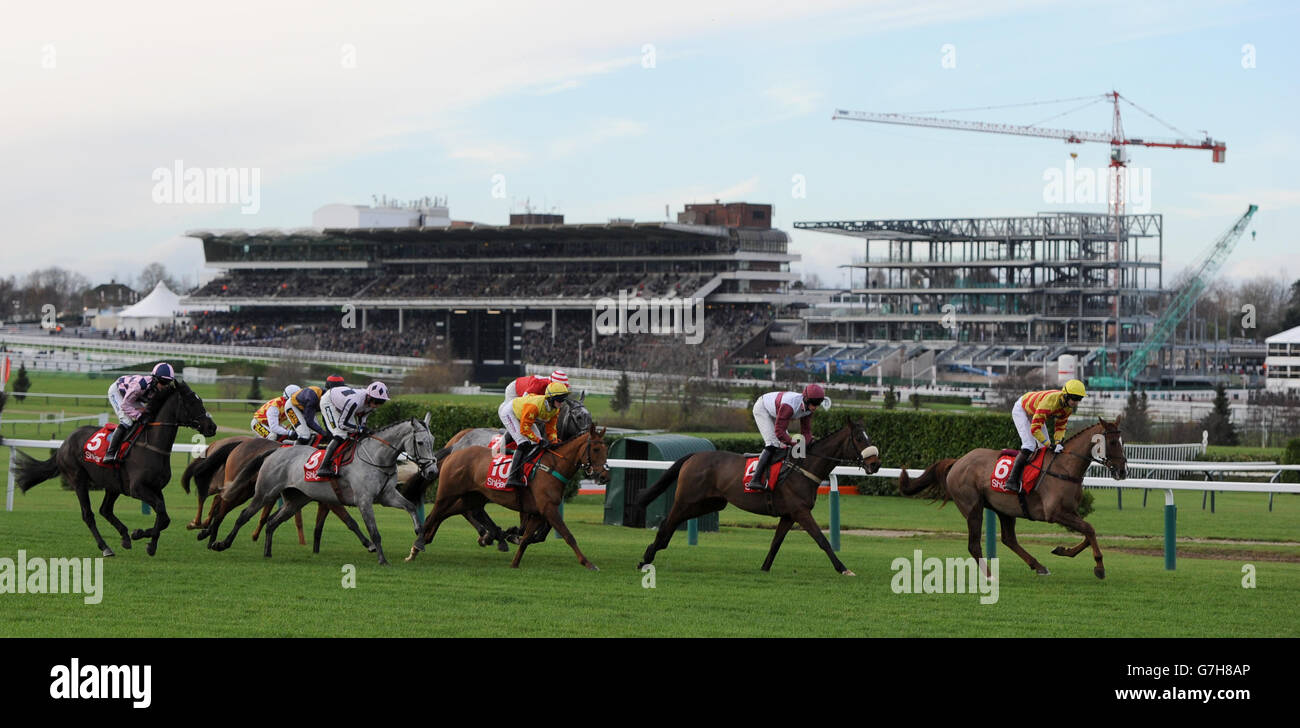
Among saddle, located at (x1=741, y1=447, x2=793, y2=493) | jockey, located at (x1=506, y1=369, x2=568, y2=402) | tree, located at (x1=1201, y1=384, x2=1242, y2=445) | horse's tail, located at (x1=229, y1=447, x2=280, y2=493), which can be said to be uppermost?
jockey, located at (x1=506, y1=369, x2=568, y2=402)

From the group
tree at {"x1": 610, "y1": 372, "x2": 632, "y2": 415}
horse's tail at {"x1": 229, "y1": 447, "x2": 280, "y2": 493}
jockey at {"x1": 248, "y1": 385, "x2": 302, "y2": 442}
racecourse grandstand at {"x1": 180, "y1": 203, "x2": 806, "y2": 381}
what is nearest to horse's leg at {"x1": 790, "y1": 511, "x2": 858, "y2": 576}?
horse's tail at {"x1": 229, "y1": 447, "x2": 280, "y2": 493}

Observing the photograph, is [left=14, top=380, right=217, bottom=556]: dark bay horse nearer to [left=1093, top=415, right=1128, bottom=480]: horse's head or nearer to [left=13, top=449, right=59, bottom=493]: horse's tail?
[left=13, top=449, right=59, bottom=493]: horse's tail

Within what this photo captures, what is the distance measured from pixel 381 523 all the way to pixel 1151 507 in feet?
40.4

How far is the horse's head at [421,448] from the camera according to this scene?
40.0 feet

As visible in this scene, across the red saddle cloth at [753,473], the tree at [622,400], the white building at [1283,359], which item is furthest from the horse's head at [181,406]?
the white building at [1283,359]

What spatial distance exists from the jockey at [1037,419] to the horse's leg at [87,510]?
7.33 meters

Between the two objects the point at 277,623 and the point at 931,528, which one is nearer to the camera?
the point at 277,623

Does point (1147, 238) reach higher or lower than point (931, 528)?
higher

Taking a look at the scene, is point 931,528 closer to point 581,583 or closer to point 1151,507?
point 1151,507

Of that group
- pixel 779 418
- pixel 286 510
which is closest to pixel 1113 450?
pixel 779 418

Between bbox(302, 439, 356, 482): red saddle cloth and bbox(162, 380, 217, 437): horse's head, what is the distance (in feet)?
2.78

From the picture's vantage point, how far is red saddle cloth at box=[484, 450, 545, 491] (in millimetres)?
11781
